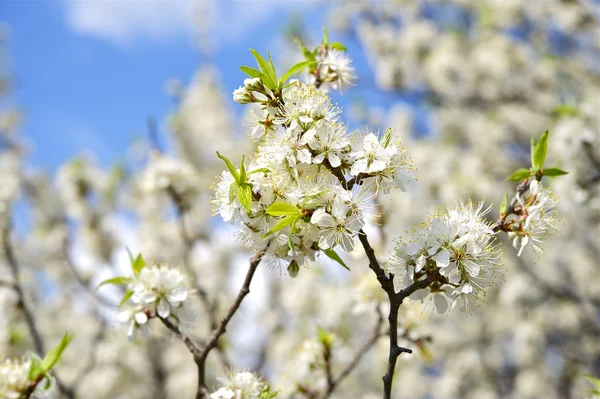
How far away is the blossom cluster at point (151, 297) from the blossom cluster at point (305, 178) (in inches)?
20.8

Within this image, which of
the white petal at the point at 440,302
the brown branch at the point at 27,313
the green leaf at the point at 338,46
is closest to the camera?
the white petal at the point at 440,302

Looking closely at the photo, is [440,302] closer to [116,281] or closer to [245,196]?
[245,196]

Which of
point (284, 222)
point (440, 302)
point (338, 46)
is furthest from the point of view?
point (338, 46)

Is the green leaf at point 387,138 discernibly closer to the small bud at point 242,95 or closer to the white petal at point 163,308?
the small bud at point 242,95

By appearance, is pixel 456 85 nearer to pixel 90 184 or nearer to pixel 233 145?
pixel 233 145

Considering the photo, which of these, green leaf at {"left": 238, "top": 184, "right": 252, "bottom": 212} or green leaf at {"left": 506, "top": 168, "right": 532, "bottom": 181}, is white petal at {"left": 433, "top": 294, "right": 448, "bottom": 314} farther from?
green leaf at {"left": 238, "top": 184, "right": 252, "bottom": 212}

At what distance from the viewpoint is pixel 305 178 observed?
165cm

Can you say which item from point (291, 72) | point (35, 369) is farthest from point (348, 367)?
point (291, 72)

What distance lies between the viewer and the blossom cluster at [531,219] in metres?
1.81

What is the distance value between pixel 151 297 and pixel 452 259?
1.18m

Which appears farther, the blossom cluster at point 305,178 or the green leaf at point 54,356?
the green leaf at point 54,356

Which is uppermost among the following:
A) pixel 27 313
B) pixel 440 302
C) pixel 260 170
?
pixel 27 313

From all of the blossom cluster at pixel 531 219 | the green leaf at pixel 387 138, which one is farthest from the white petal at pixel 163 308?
the blossom cluster at pixel 531 219

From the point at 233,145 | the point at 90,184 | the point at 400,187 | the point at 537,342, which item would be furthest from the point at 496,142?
the point at 400,187
